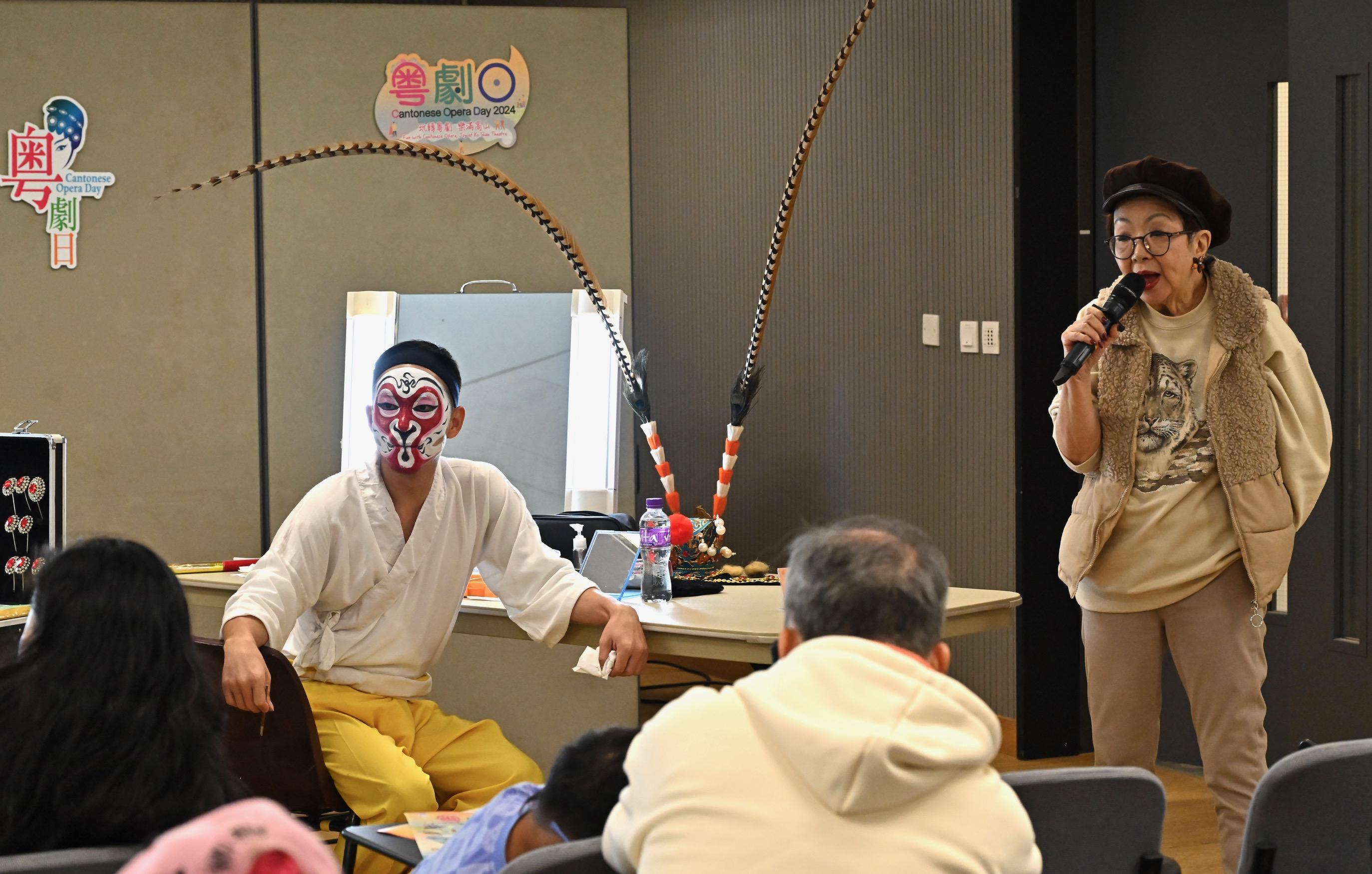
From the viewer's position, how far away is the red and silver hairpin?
9.47ft

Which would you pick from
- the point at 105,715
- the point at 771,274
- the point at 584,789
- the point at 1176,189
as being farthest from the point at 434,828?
the point at 771,274

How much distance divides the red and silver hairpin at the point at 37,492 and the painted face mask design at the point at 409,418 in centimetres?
84

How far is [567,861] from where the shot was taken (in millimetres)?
1228

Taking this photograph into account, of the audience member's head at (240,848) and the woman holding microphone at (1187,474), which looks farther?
the woman holding microphone at (1187,474)

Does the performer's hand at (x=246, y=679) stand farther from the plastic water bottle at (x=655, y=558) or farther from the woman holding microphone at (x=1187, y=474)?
the woman holding microphone at (x=1187, y=474)

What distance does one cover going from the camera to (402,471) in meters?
2.61

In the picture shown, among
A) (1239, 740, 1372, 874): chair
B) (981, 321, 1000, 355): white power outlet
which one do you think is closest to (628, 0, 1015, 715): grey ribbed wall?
(981, 321, 1000, 355): white power outlet

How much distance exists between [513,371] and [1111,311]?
2.55 m

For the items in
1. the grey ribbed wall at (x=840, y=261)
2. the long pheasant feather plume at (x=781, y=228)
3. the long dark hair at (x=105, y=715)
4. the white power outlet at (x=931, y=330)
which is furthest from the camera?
the white power outlet at (x=931, y=330)

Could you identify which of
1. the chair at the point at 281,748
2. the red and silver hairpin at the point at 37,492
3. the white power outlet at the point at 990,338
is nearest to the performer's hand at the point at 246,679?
the chair at the point at 281,748

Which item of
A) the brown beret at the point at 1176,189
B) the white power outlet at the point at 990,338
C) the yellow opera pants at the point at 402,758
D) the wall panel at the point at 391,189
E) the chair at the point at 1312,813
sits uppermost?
the wall panel at the point at 391,189

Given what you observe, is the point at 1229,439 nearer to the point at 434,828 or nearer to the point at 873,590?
the point at 873,590

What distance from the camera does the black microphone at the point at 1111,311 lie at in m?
2.24

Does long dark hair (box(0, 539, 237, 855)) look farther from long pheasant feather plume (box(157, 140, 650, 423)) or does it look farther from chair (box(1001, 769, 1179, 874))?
long pheasant feather plume (box(157, 140, 650, 423))
